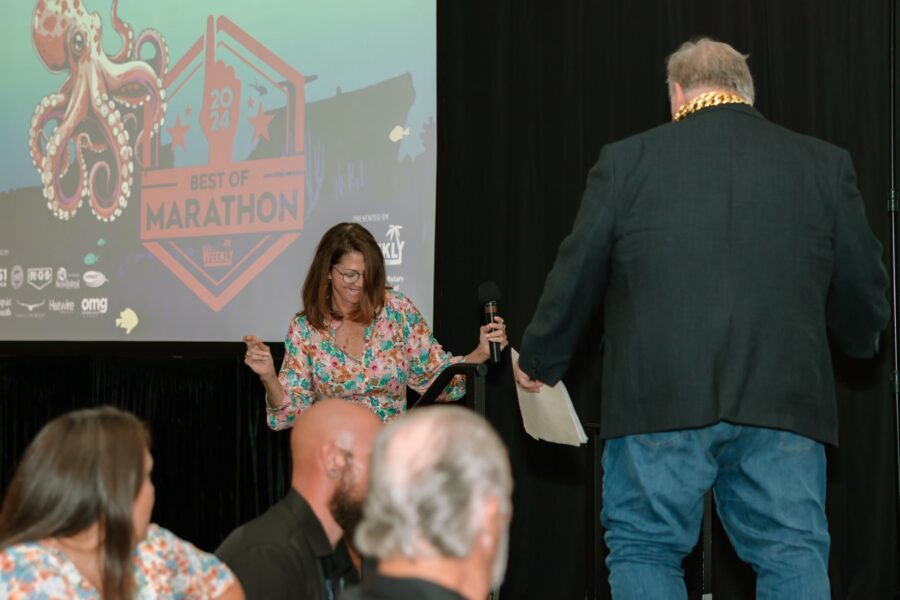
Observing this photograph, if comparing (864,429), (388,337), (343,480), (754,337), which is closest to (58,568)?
(343,480)

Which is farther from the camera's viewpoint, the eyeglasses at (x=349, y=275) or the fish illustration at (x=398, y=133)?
the fish illustration at (x=398, y=133)

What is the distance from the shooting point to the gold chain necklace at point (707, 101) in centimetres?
231

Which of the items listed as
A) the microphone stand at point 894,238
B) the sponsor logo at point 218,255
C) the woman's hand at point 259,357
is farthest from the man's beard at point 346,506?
the sponsor logo at point 218,255

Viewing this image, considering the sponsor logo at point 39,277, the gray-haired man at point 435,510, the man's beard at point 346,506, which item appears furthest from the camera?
the sponsor logo at point 39,277

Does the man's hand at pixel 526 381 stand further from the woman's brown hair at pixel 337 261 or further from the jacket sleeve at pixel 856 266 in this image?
the woman's brown hair at pixel 337 261

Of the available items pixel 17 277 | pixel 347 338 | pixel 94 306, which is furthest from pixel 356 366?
pixel 17 277

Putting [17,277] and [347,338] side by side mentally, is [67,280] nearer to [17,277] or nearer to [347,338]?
[17,277]

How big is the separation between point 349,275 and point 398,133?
3.28 ft

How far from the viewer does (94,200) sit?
527 cm

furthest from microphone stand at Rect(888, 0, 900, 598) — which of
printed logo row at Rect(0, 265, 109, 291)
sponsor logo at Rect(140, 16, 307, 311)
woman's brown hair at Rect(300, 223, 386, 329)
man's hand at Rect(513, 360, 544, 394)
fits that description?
printed logo row at Rect(0, 265, 109, 291)

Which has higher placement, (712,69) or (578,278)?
(712,69)

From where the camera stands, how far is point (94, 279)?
5250 millimetres

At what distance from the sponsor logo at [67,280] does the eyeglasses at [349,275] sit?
7.43 feet

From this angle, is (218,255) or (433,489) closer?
(433,489)
